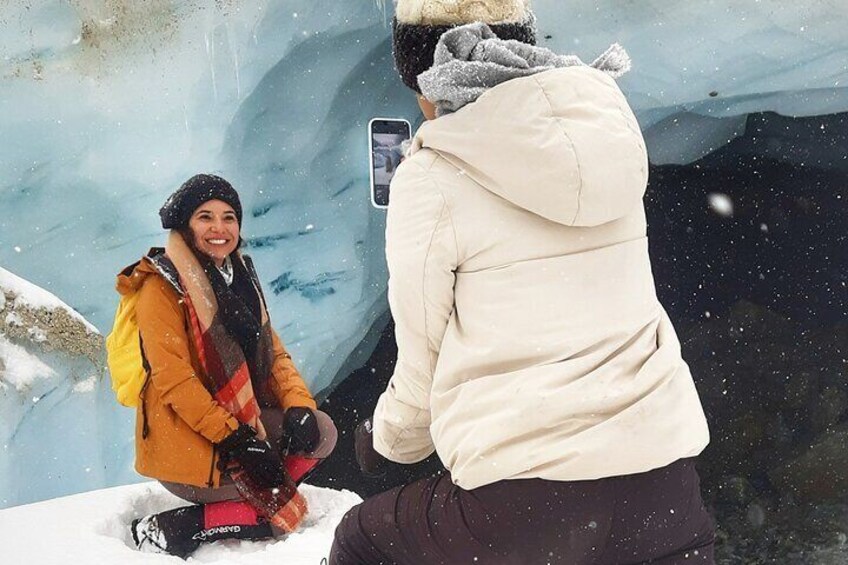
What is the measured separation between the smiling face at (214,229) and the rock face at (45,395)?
435 millimetres

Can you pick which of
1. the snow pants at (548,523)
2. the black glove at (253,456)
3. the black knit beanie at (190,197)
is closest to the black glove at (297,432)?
the black glove at (253,456)

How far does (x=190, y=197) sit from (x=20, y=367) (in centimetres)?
72

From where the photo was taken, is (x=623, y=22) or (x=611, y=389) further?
(x=623, y=22)

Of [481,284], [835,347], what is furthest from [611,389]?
[835,347]

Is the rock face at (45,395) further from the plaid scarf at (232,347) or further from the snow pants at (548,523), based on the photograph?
the snow pants at (548,523)

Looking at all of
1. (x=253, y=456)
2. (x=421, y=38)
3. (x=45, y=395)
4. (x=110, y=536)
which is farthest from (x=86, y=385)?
(x=421, y=38)

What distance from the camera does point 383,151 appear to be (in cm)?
299

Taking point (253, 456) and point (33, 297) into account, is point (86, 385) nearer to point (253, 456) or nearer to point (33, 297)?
point (33, 297)

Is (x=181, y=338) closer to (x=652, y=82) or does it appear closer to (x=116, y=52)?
(x=116, y=52)

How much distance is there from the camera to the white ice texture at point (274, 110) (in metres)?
2.53

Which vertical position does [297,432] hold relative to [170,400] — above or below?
below

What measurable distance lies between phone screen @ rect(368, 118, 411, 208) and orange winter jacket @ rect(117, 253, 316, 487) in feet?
2.68

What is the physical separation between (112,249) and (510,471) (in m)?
1.93

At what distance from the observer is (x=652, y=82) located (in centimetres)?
320
